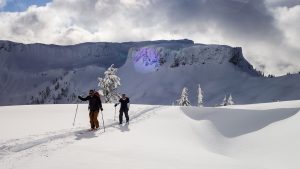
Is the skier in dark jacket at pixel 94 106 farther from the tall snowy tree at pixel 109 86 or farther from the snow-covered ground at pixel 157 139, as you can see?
the tall snowy tree at pixel 109 86

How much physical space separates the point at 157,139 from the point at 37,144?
632 cm

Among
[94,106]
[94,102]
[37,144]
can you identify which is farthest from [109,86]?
[37,144]

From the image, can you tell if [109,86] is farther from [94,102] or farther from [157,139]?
[157,139]

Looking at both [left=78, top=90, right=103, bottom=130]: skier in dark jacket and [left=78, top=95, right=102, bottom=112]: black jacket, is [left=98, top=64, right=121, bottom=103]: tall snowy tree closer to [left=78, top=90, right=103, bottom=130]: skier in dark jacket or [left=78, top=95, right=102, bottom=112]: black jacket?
[left=78, top=90, right=103, bottom=130]: skier in dark jacket

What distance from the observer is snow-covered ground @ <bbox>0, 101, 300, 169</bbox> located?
14148 millimetres

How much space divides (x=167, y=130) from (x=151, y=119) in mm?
2925

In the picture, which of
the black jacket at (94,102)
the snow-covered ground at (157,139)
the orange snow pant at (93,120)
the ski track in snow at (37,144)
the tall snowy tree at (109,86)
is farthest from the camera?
the tall snowy tree at (109,86)

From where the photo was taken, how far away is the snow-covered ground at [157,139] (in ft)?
46.4

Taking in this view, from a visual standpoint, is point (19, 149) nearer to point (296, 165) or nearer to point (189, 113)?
point (296, 165)

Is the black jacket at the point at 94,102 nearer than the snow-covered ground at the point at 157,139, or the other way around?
the snow-covered ground at the point at 157,139

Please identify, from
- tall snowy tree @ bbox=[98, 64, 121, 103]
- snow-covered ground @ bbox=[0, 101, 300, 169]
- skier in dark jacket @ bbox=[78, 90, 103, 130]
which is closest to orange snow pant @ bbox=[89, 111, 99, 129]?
skier in dark jacket @ bbox=[78, 90, 103, 130]

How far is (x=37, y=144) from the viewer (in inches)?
640

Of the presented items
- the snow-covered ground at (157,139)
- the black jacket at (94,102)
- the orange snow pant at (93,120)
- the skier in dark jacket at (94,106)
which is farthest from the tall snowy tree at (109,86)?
the orange snow pant at (93,120)

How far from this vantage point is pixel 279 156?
20.0 m
